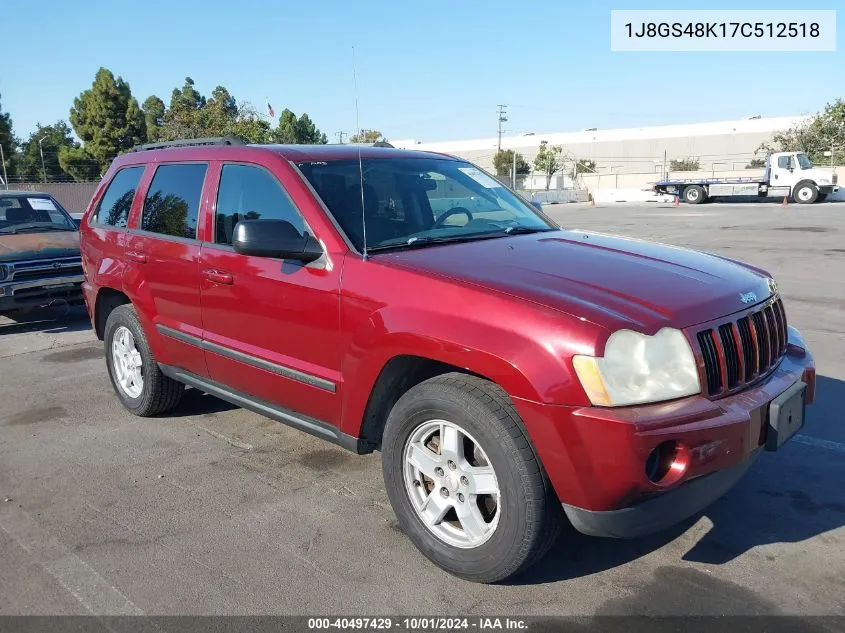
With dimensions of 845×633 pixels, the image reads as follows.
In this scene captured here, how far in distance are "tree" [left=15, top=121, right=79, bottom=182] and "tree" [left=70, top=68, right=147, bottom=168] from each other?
3741mm

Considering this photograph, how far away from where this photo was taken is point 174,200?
182 inches

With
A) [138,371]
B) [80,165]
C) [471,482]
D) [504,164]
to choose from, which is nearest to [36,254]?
[138,371]

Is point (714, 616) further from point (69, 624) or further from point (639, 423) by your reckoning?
point (69, 624)

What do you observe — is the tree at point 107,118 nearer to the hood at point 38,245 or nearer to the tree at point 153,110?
the tree at point 153,110

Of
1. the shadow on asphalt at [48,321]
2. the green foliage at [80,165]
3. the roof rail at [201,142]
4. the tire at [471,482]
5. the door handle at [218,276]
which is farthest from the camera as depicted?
the green foliage at [80,165]

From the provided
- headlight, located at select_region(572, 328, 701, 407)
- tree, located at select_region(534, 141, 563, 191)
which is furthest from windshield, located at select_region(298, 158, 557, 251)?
tree, located at select_region(534, 141, 563, 191)

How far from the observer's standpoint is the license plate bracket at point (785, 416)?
2.92 metres

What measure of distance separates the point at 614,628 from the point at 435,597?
710 millimetres

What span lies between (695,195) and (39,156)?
5521 cm

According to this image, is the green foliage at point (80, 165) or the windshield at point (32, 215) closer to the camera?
the windshield at point (32, 215)

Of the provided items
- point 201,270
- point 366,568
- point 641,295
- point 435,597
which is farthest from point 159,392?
point 641,295

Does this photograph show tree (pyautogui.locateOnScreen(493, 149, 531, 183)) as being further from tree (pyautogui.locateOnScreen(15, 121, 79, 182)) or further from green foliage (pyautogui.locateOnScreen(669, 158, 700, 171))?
tree (pyautogui.locateOnScreen(15, 121, 79, 182))

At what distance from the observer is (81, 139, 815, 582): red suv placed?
8.70ft

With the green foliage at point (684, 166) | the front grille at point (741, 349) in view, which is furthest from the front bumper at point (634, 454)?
the green foliage at point (684, 166)
